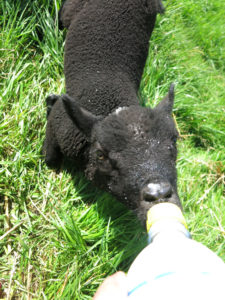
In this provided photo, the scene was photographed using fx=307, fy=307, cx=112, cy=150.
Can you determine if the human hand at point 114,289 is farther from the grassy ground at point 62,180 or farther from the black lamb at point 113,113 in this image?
the grassy ground at point 62,180

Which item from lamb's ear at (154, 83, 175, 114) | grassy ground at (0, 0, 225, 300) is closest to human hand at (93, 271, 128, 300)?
grassy ground at (0, 0, 225, 300)

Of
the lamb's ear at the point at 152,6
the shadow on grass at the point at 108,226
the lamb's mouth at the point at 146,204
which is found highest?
the lamb's ear at the point at 152,6

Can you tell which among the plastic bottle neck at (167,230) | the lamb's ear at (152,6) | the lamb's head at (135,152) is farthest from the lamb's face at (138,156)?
the lamb's ear at (152,6)

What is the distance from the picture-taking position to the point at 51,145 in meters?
3.22

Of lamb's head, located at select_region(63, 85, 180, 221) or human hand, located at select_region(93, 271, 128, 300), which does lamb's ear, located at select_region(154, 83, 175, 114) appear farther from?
human hand, located at select_region(93, 271, 128, 300)

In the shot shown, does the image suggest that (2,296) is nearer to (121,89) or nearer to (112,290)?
(112,290)

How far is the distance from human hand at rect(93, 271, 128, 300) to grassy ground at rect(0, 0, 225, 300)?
50.6 inches

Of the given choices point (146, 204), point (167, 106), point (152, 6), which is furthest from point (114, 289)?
point (152, 6)

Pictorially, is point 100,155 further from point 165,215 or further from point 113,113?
point 165,215

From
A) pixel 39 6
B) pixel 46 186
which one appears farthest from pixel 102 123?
pixel 39 6

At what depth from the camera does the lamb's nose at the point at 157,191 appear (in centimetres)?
205

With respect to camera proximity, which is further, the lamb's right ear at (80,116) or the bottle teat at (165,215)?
the lamb's right ear at (80,116)

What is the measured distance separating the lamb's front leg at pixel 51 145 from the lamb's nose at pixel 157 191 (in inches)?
55.2

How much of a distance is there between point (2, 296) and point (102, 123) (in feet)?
5.84
